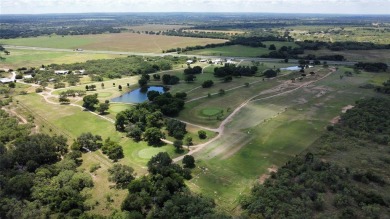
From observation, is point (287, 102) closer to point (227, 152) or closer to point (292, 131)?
point (292, 131)

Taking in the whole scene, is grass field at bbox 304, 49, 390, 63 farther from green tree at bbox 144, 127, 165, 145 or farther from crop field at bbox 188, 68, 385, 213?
green tree at bbox 144, 127, 165, 145

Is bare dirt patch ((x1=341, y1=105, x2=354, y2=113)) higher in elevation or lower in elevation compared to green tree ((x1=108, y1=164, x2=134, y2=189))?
higher

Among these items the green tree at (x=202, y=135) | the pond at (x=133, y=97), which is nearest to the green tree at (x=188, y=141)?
the green tree at (x=202, y=135)

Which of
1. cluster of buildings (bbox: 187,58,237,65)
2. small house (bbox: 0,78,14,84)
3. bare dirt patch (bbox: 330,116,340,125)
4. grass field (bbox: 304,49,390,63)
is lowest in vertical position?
bare dirt patch (bbox: 330,116,340,125)

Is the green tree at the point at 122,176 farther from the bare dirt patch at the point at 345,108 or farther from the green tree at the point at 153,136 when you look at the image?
the bare dirt patch at the point at 345,108

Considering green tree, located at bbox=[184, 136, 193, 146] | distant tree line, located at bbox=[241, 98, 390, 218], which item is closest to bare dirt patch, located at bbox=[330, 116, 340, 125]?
distant tree line, located at bbox=[241, 98, 390, 218]

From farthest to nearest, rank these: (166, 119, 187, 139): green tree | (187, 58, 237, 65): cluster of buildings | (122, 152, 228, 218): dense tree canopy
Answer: (187, 58, 237, 65): cluster of buildings, (166, 119, 187, 139): green tree, (122, 152, 228, 218): dense tree canopy

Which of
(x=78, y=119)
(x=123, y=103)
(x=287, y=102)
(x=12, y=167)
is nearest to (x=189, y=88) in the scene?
(x=123, y=103)

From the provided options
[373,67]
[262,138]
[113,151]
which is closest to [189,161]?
[113,151]
